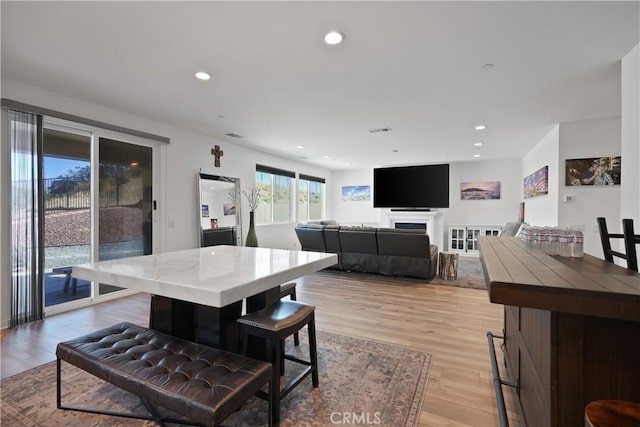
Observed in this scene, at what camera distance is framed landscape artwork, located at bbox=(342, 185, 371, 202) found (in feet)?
31.4

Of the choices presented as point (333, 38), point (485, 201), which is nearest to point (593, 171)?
point (485, 201)

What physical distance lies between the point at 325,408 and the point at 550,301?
1.46 m

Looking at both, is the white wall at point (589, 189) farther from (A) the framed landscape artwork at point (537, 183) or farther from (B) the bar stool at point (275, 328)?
(B) the bar stool at point (275, 328)

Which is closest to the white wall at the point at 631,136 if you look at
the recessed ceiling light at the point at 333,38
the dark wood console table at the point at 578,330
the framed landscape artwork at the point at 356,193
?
the dark wood console table at the point at 578,330

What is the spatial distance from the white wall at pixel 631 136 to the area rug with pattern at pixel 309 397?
2.09 m

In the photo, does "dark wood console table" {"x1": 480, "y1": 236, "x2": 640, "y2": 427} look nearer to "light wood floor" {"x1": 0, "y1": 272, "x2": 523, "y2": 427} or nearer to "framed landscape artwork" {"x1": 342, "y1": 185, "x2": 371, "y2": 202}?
"light wood floor" {"x1": 0, "y1": 272, "x2": 523, "y2": 427}

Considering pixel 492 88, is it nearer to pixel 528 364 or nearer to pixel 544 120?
pixel 544 120

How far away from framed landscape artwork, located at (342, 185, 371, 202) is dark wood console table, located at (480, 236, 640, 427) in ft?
27.8

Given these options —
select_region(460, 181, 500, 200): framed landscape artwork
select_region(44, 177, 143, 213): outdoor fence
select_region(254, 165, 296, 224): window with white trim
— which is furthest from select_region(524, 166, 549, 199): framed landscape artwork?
select_region(44, 177, 143, 213): outdoor fence

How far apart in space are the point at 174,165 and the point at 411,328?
4166mm

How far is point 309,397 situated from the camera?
1.89 meters

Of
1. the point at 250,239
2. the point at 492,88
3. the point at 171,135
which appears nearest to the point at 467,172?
the point at 492,88

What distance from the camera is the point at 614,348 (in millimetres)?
953

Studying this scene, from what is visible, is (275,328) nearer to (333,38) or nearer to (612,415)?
(612,415)
